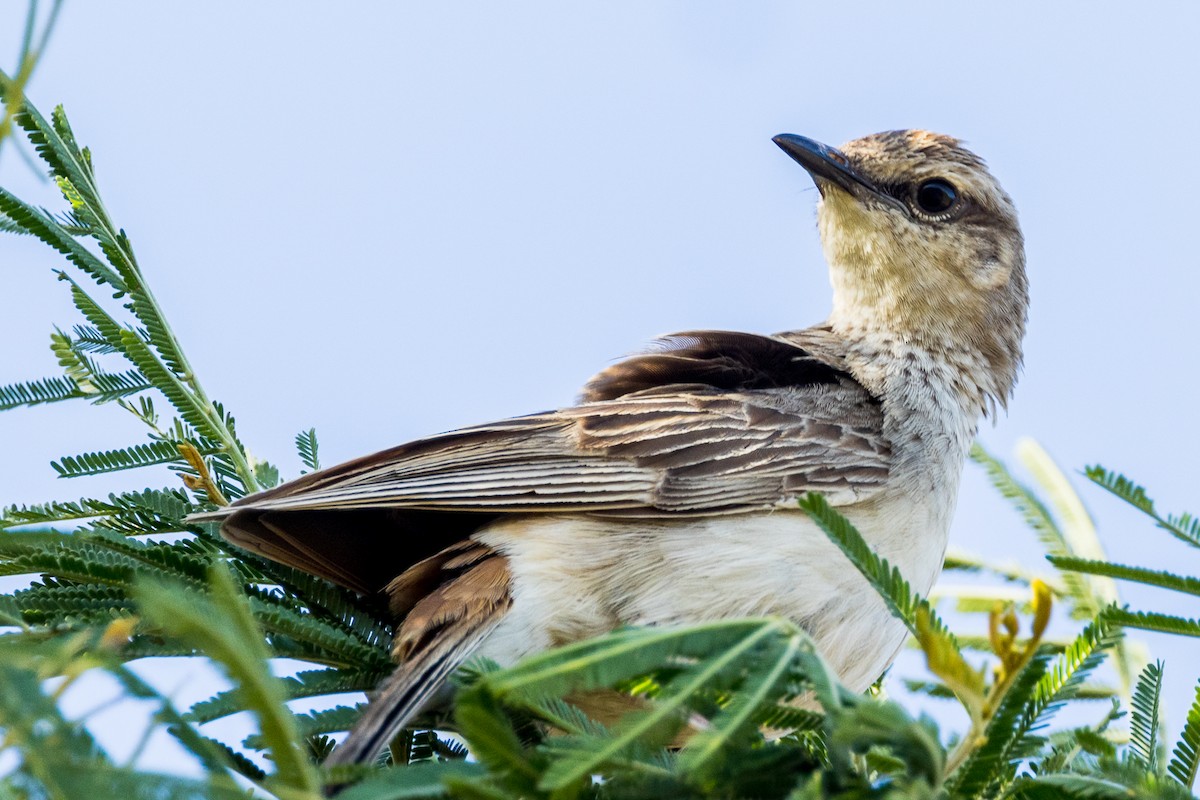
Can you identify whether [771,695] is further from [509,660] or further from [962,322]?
[962,322]

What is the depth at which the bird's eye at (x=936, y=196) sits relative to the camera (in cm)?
669

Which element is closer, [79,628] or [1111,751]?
[1111,751]

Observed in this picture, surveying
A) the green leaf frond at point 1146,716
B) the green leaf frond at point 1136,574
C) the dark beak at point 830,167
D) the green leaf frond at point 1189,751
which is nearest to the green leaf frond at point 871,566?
the green leaf frond at point 1136,574

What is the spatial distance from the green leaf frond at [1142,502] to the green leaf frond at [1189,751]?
14.2 inches

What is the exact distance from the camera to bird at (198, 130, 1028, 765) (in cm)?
426

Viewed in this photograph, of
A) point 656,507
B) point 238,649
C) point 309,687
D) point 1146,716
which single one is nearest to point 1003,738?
point 1146,716

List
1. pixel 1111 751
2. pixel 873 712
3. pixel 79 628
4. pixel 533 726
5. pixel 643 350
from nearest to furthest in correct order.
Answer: pixel 873 712
pixel 1111 751
pixel 79 628
pixel 533 726
pixel 643 350

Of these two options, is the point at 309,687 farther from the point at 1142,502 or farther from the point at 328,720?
the point at 1142,502

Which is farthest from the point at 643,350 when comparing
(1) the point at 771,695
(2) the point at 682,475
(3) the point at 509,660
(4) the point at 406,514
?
(1) the point at 771,695

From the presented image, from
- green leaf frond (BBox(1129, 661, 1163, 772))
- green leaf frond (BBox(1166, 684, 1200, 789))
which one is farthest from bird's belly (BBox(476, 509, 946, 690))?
green leaf frond (BBox(1166, 684, 1200, 789))

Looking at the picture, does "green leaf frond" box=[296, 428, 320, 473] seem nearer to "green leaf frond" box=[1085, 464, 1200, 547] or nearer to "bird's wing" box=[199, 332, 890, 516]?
"bird's wing" box=[199, 332, 890, 516]

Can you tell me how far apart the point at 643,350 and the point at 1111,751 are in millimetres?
3184

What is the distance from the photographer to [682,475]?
4.83 metres

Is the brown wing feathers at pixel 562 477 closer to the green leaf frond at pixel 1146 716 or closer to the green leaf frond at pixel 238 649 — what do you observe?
the green leaf frond at pixel 238 649
